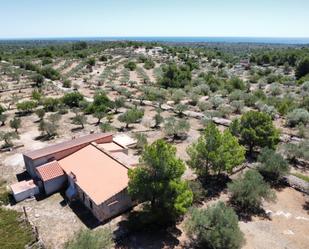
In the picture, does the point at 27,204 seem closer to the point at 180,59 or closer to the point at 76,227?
the point at 76,227

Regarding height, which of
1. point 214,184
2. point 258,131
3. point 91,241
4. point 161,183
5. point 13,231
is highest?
point 161,183

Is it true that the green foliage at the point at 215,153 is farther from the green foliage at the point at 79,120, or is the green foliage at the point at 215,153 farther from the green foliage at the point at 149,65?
the green foliage at the point at 149,65

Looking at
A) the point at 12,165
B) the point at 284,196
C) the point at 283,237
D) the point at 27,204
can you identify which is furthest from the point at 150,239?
the point at 12,165

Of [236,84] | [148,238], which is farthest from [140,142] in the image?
[236,84]

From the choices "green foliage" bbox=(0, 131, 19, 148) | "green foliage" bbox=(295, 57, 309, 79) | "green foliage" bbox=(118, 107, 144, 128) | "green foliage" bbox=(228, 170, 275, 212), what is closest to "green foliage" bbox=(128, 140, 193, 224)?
"green foliage" bbox=(228, 170, 275, 212)

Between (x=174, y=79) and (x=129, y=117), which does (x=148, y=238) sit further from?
Result: (x=174, y=79)
